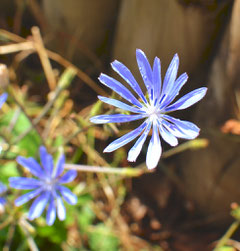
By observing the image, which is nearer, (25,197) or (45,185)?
(25,197)

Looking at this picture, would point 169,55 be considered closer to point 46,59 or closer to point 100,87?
point 100,87

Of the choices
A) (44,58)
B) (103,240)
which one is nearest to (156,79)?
(103,240)

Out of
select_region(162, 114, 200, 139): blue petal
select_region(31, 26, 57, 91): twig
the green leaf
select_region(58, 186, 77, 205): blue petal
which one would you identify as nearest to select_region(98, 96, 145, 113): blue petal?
select_region(162, 114, 200, 139): blue petal

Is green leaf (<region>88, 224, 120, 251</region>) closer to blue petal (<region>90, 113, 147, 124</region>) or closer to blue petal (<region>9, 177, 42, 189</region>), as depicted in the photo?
blue petal (<region>9, 177, 42, 189</region>)

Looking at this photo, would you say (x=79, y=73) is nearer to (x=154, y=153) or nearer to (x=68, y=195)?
(x=68, y=195)

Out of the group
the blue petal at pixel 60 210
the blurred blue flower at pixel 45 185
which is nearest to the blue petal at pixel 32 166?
the blurred blue flower at pixel 45 185

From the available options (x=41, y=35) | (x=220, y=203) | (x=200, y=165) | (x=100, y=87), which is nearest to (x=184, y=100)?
(x=200, y=165)
